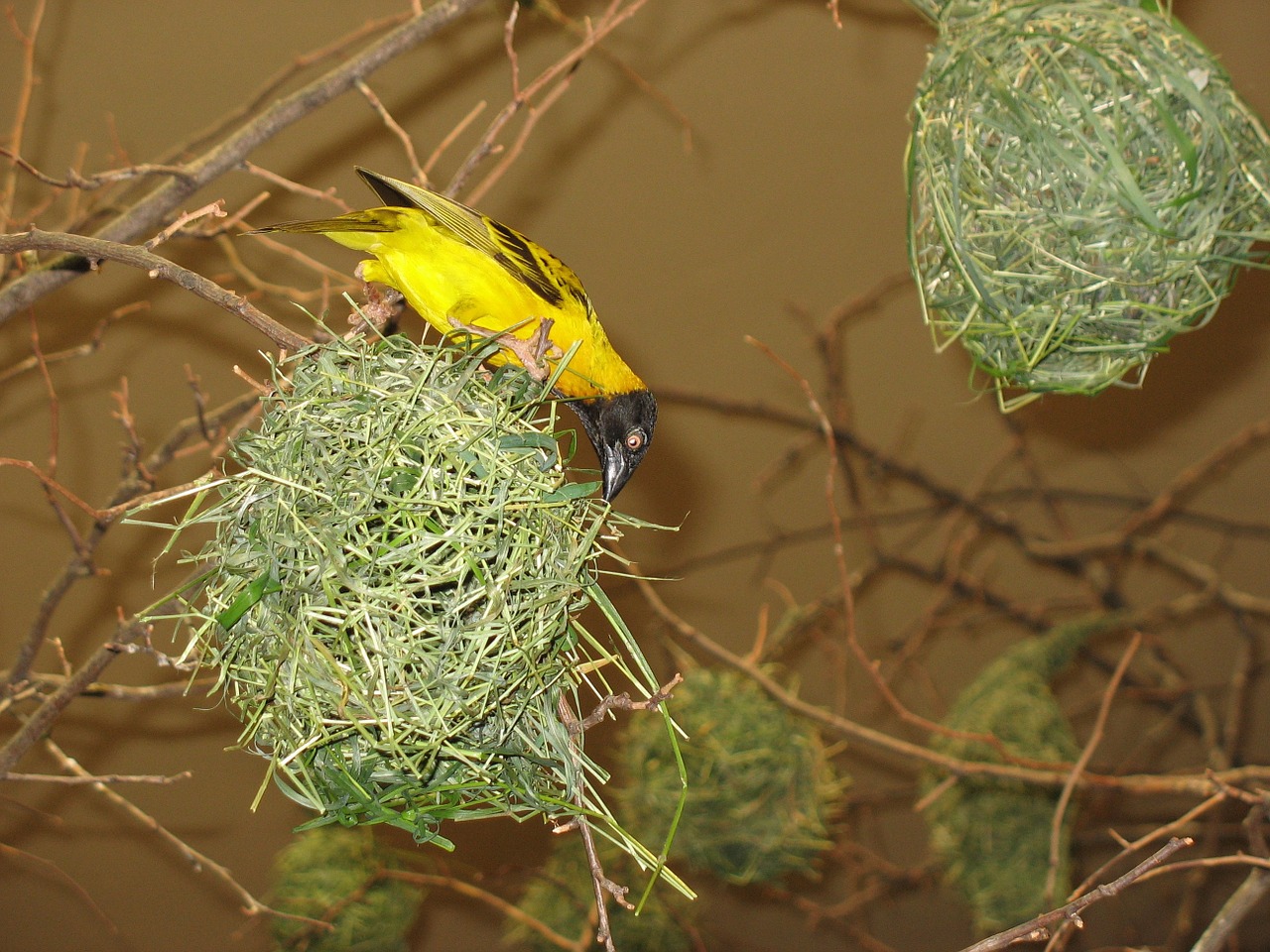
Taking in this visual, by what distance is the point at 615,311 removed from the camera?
3.43 metres

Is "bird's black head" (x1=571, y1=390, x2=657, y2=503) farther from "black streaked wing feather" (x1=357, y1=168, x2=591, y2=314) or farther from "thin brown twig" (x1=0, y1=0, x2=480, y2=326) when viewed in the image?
"thin brown twig" (x1=0, y1=0, x2=480, y2=326)

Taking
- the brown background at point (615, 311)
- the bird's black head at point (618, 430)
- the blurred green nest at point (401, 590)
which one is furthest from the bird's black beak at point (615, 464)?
the brown background at point (615, 311)

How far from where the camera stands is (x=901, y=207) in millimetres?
3342

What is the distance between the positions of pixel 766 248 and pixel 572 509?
105 inches

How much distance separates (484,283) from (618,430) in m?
0.30

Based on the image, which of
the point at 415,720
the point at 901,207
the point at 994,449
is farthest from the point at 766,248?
the point at 415,720

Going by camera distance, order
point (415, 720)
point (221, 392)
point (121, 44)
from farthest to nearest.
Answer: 1. point (221, 392)
2. point (121, 44)
3. point (415, 720)

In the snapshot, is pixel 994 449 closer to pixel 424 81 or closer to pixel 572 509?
pixel 424 81

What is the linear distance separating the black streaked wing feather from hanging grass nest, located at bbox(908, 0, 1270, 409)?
1.82ft

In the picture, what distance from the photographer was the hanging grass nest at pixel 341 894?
2.21 meters

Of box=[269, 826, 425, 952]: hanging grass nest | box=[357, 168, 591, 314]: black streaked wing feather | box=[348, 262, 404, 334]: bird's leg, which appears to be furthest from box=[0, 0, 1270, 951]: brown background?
box=[348, 262, 404, 334]: bird's leg

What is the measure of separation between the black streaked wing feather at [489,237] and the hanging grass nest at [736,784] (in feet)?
3.29

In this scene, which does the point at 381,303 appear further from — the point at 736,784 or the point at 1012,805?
the point at 1012,805

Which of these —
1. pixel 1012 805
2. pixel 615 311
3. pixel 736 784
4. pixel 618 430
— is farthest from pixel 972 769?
pixel 615 311
